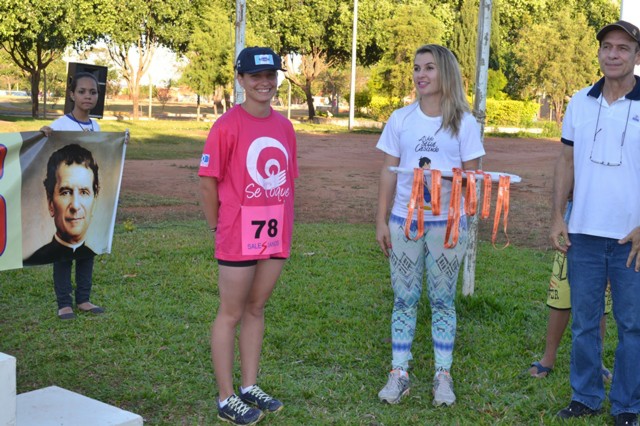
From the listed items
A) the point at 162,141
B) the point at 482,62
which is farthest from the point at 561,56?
the point at 482,62

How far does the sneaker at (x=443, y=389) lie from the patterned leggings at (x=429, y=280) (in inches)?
2.1

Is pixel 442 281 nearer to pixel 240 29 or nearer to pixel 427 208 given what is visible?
pixel 427 208

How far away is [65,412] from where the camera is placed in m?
3.92

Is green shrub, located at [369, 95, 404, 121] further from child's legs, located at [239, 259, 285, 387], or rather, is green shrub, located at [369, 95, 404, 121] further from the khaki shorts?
child's legs, located at [239, 259, 285, 387]

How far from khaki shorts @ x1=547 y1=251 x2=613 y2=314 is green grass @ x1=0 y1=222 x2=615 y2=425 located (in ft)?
1.61

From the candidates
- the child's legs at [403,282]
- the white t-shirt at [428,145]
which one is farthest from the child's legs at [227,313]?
the white t-shirt at [428,145]

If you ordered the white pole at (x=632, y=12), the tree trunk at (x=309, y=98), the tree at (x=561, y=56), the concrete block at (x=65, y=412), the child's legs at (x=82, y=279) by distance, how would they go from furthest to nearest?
the tree trunk at (x=309, y=98)
the tree at (x=561, y=56)
the child's legs at (x=82, y=279)
the white pole at (x=632, y=12)
the concrete block at (x=65, y=412)

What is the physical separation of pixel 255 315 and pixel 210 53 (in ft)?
136

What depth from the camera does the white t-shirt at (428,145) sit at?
429 centimetres

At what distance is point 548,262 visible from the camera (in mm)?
8914

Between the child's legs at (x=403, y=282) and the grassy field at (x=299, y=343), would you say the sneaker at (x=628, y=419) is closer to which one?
the grassy field at (x=299, y=343)

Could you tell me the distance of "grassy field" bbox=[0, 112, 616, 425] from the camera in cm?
449

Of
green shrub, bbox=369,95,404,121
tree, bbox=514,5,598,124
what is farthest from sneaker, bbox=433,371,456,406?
tree, bbox=514,5,598,124

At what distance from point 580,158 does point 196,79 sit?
4273cm
